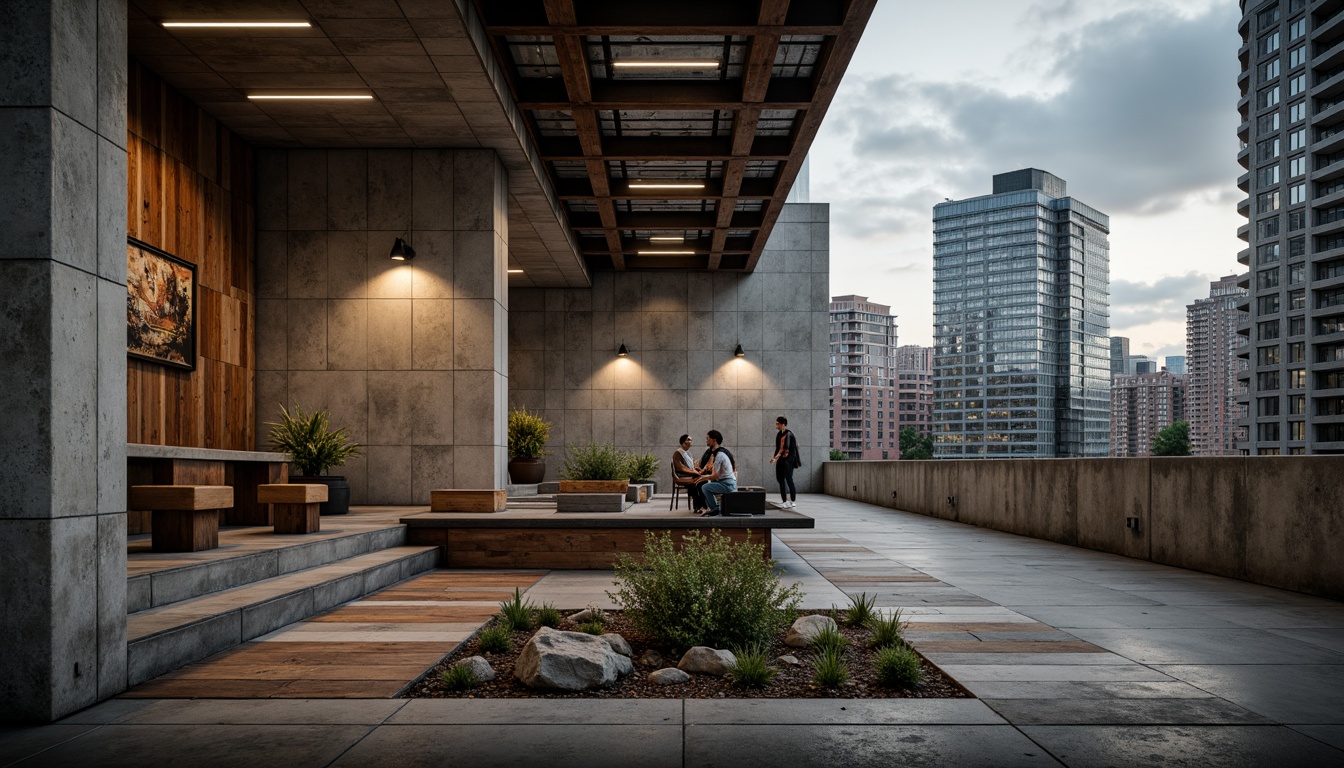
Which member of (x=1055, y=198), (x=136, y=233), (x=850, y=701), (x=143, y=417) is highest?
(x=1055, y=198)

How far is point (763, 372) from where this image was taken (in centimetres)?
2462

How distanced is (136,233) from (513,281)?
1488 cm

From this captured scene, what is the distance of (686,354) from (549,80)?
42.4ft

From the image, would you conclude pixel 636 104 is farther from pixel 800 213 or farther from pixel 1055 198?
pixel 1055 198

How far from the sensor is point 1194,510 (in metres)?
9.14

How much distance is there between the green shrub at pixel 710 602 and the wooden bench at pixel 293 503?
430 cm

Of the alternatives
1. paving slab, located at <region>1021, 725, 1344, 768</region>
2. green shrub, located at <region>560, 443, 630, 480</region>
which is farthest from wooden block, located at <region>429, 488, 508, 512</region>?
paving slab, located at <region>1021, 725, 1344, 768</region>

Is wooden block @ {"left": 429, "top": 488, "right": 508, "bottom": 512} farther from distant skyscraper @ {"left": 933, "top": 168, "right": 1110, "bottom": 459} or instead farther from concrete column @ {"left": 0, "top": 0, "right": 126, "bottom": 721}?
distant skyscraper @ {"left": 933, "top": 168, "right": 1110, "bottom": 459}

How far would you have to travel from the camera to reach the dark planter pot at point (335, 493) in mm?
11361

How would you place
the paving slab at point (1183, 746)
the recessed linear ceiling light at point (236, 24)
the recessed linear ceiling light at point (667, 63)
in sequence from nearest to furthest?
the paving slab at point (1183, 746)
the recessed linear ceiling light at point (236, 24)
the recessed linear ceiling light at point (667, 63)

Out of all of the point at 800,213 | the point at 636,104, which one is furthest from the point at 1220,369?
the point at 636,104

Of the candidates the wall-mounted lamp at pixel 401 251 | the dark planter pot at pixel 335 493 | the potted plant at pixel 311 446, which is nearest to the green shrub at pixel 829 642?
the potted plant at pixel 311 446

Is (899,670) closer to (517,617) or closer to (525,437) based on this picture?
(517,617)

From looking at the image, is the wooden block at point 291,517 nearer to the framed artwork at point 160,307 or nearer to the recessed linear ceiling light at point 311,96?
the framed artwork at point 160,307
